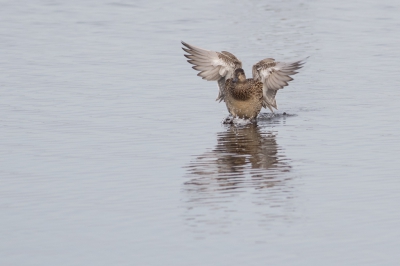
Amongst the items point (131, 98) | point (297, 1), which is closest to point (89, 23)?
point (297, 1)

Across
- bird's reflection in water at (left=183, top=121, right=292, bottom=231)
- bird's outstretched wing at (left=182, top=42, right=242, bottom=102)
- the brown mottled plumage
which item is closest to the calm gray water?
bird's reflection in water at (left=183, top=121, right=292, bottom=231)

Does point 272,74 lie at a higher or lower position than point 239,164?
higher

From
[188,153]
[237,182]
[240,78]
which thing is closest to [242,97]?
[240,78]

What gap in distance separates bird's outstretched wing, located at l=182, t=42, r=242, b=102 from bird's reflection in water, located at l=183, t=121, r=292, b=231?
1.85 m

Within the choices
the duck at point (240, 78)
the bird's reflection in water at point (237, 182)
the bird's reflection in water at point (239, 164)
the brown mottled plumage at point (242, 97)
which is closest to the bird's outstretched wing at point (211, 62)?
the duck at point (240, 78)

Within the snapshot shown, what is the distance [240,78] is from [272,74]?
2.27ft

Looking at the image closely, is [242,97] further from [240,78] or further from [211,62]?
[211,62]

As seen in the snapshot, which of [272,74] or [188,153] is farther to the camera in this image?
[272,74]

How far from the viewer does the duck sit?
12.5 metres

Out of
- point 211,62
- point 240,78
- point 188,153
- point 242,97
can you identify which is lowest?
point 188,153

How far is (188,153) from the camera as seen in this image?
10000 mm

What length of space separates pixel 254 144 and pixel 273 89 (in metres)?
2.36

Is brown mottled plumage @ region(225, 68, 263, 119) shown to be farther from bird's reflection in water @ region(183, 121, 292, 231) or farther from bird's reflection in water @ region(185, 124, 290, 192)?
bird's reflection in water @ region(183, 121, 292, 231)

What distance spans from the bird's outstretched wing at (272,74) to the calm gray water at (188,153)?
270mm
